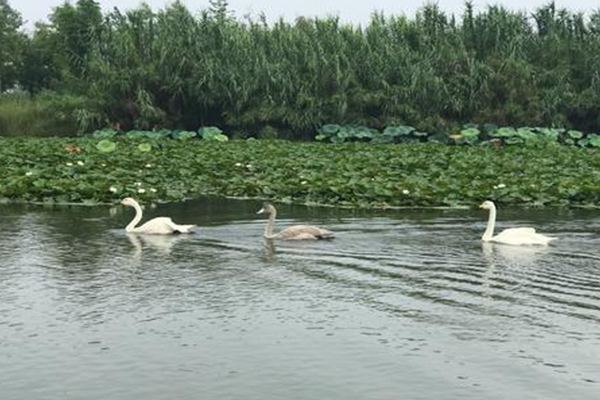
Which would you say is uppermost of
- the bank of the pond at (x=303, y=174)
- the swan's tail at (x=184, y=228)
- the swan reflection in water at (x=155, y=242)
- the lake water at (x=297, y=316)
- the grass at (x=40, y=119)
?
the grass at (x=40, y=119)

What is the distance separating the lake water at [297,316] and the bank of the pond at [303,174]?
11.9 ft

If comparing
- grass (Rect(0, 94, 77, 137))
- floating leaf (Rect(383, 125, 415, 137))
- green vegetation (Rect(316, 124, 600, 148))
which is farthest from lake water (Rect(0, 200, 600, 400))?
grass (Rect(0, 94, 77, 137))

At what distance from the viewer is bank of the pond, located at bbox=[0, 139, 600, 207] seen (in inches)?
733

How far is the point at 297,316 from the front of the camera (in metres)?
9.42

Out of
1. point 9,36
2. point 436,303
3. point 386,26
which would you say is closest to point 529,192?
point 436,303

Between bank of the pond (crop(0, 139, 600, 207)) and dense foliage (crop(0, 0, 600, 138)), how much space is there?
7.38 m

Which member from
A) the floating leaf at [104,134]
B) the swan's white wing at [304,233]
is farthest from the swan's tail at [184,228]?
the floating leaf at [104,134]

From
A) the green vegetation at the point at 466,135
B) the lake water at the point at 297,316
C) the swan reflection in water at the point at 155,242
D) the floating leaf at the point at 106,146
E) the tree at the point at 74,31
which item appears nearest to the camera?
the lake water at the point at 297,316

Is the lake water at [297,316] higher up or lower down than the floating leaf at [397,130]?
lower down

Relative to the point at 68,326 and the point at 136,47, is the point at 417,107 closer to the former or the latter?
the point at 136,47

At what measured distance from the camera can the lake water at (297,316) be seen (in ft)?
24.7

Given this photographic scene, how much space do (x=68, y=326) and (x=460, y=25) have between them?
3186 cm

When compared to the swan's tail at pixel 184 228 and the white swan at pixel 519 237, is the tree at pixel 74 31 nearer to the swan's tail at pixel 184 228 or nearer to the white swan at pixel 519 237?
the swan's tail at pixel 184 228

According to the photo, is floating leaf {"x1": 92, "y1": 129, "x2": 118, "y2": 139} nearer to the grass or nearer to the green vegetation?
the grass
